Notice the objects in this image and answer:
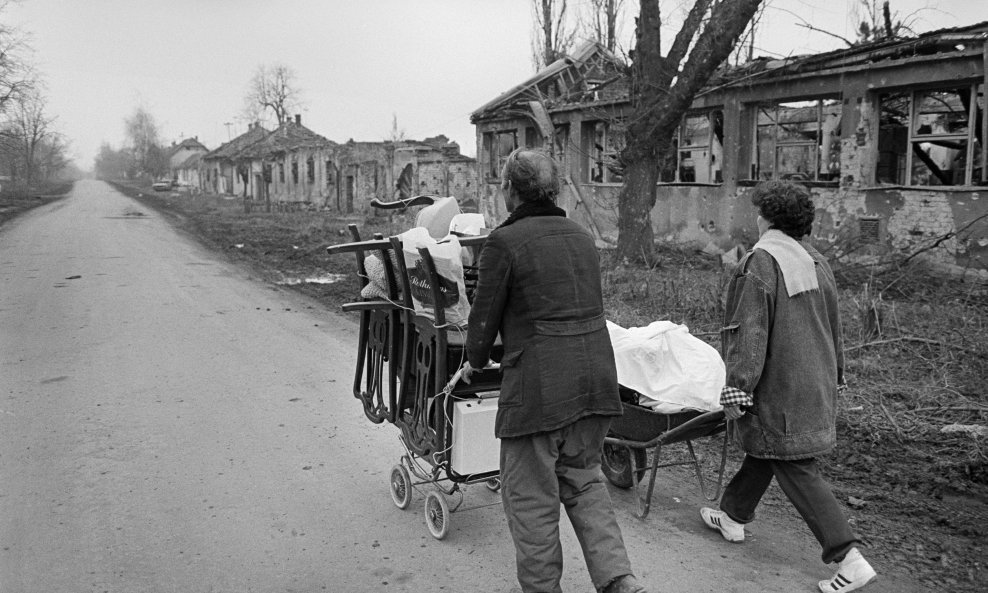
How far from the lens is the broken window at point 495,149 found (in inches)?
946

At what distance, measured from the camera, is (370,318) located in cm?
451

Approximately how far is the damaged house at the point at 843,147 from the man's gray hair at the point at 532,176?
33.4 ft

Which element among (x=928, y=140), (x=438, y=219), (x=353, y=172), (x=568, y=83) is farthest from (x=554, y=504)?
(x=353, y=172)

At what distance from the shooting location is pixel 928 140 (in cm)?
1288

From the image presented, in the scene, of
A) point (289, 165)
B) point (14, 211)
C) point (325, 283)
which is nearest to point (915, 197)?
point (325, 283)

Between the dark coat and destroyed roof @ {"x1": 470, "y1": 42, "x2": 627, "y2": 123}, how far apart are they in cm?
1858

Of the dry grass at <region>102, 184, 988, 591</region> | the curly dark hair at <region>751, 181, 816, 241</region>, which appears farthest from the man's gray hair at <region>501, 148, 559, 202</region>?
the dry grass at <region>102, 184, 988, 591</region>

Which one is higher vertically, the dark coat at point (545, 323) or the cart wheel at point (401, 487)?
the dark coat at point (545, 323)

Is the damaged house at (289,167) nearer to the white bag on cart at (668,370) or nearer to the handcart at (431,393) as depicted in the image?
the handcart at (431,393)

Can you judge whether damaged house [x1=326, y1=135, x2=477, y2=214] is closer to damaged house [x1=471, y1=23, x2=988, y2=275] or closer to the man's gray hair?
damaged house [x1=471, y1=23, x2=988, y2=275]

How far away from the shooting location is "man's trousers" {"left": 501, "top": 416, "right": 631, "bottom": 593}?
2883 mm

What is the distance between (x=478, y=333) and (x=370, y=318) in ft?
5.42

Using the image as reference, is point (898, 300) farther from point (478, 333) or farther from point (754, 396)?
point (478, 333)

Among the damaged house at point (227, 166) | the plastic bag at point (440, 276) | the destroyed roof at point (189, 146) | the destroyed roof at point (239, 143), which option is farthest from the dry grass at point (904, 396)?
the destroyed roof at point (189, 146)
